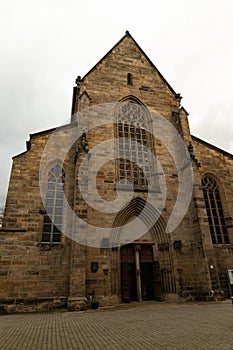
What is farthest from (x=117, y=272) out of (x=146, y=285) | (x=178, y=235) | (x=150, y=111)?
(x=150, y=111)

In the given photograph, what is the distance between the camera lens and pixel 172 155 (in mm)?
13672

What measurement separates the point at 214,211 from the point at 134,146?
19.5 feet

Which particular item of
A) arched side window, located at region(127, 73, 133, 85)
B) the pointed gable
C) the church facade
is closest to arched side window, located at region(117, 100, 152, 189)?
the church facade

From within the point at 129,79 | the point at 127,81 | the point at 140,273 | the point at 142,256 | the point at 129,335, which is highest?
the point at 129,79

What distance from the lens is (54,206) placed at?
36.5 ft

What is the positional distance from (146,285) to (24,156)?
29.6 ft

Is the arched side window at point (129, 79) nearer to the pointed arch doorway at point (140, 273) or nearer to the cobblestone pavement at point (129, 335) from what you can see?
the pointed arch doorway at point (140, 273)

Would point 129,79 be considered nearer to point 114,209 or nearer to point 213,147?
point 213,147

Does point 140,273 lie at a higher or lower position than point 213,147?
lower

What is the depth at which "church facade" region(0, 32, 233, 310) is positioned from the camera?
9633mm

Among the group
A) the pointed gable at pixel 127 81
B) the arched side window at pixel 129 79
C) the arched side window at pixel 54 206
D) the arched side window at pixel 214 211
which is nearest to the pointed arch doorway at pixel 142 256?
the arched side window at pixel 54 206

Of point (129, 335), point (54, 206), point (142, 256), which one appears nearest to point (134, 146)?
point (54, 206)

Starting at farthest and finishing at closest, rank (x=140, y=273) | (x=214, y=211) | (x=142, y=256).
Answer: (x=214, y=211), (x=140, y=273), (x=142, y=256)

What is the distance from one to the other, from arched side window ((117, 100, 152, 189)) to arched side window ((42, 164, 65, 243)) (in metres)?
3.11
